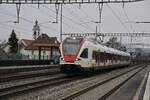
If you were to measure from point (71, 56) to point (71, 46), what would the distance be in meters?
0.97

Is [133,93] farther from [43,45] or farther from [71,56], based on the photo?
[43,45]

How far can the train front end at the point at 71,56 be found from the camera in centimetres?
1912

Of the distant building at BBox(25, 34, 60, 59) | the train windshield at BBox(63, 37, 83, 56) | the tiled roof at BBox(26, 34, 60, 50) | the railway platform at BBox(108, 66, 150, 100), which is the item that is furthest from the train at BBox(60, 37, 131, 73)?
the tiled roof at BBox(26, 34, 60, 50)

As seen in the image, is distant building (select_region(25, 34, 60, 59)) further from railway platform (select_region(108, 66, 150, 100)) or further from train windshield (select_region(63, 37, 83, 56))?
railway platform (select_region(108, 66, 150, 100))

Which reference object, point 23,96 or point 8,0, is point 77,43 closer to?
point 8,0

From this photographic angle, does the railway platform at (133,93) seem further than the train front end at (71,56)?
No

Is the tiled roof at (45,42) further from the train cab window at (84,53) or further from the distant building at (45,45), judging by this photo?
the train cab window at (84,53)

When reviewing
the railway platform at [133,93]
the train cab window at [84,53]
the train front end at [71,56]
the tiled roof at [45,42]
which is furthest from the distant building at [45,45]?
the railway platform at [133,93]

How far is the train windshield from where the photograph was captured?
64.0ft

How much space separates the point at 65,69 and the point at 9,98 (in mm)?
9044

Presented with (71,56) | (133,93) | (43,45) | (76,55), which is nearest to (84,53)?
(76,55)

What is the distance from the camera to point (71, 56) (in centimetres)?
1930

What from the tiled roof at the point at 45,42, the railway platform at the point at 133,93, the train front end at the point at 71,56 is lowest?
the railway platform at the point at 133,93

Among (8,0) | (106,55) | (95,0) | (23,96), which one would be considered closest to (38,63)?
(106,55)
